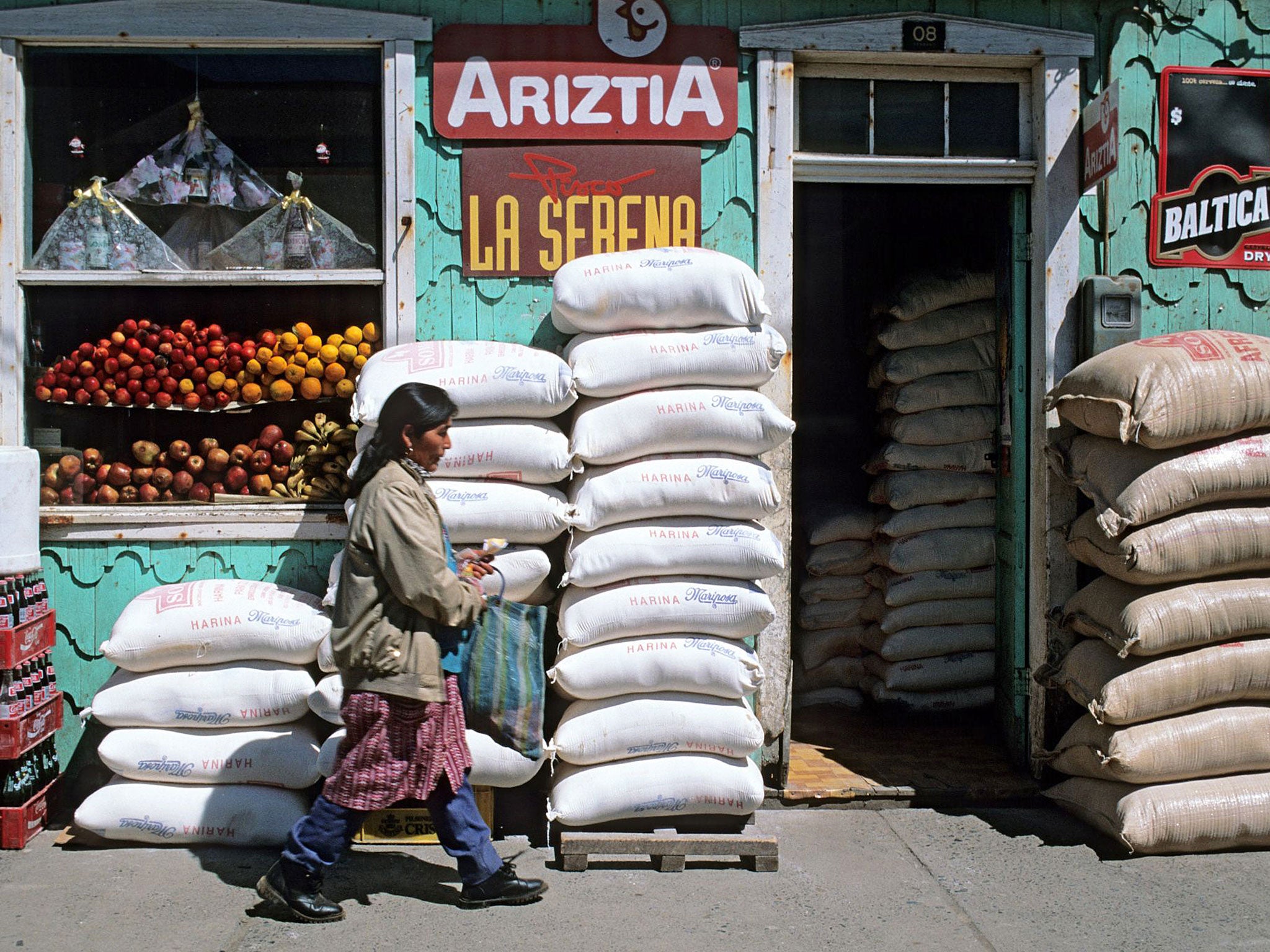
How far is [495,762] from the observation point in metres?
4.50

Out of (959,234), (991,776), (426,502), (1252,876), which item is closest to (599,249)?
(426,502)

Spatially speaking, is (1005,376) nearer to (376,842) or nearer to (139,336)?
(376,842)

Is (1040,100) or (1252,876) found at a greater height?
(1040,100)

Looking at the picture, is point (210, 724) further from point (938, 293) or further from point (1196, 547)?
point (938, 293)

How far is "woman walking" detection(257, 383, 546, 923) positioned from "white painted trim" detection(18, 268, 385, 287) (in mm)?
1419

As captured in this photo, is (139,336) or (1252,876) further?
(139,336)

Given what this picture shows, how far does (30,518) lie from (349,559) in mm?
1681

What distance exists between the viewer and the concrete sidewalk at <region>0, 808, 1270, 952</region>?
3.87 meters

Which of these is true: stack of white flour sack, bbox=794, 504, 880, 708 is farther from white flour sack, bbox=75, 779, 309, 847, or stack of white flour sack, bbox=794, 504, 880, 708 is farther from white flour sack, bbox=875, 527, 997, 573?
white flour sack, bbox=75, 779, 309, 847

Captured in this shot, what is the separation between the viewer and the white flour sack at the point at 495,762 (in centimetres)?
450

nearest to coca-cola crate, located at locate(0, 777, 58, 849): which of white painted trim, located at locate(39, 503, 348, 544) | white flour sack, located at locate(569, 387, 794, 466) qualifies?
white painted trim, located at locate(39, 503, 348, 544)

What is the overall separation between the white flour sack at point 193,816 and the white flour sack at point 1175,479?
3358mm

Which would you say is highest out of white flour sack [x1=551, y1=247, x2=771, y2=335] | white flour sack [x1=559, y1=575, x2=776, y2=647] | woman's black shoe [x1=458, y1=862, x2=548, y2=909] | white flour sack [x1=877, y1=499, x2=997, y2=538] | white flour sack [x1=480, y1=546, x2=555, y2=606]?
white flour sack [x1=551, y1=247, x2=771, y2=335]

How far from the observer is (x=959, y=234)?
266 inches
